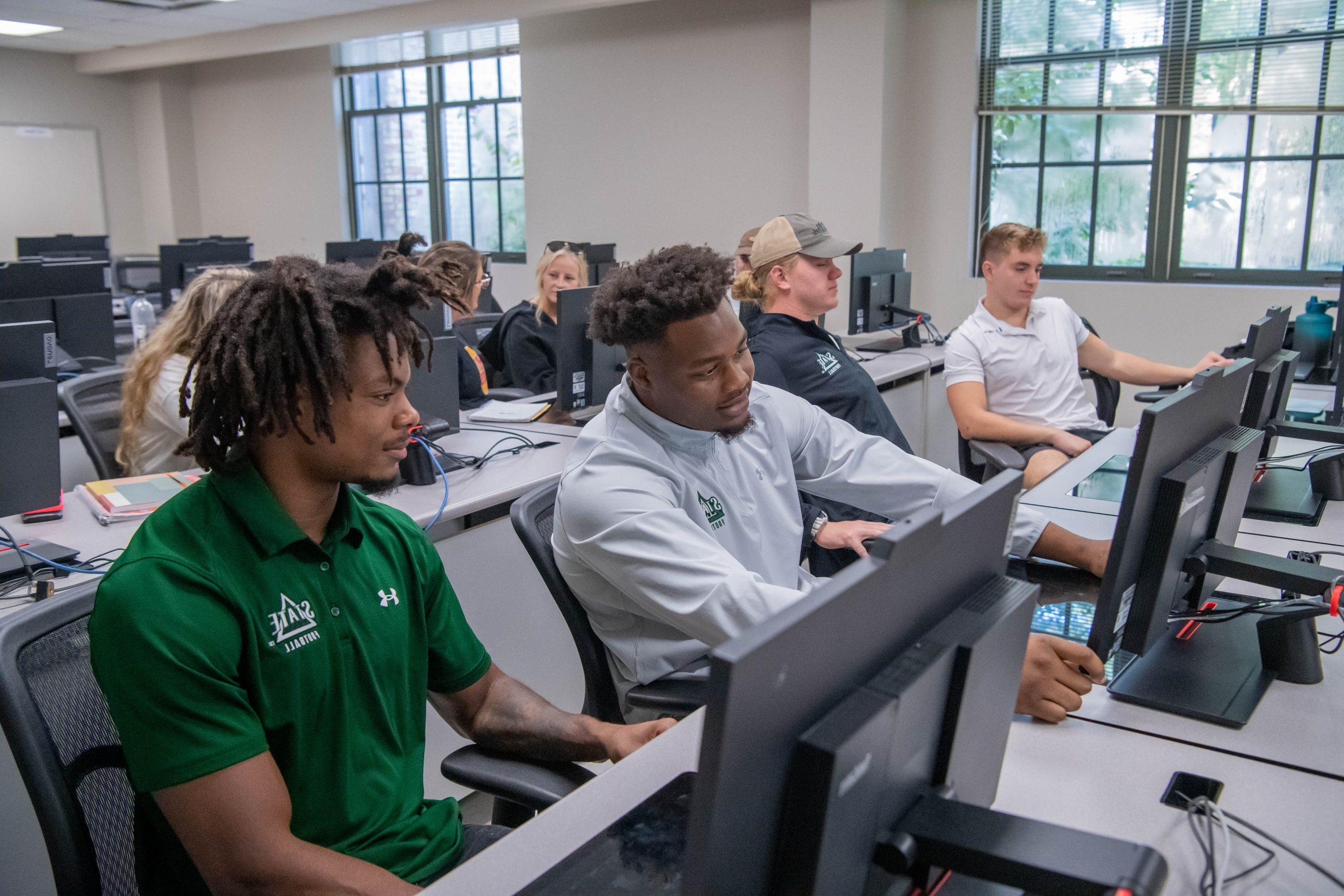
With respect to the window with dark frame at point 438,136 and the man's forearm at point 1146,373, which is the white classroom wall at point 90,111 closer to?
the window with dark frame at point 438,136

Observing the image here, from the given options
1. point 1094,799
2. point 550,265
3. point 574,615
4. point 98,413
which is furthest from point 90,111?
point 1094,799

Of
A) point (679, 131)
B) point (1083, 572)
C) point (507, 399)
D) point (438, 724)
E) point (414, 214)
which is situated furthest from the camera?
point (414, 214)

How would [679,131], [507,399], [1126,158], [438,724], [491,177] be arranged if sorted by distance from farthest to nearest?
[491,177] → [679,131] → [1126,158] → [507,399] → [438,724]

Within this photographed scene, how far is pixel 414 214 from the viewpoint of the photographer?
8383 mm

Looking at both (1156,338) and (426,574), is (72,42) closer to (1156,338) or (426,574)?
(1156,338)

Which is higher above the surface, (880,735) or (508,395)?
(880,735)

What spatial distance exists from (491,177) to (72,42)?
389 centimetres

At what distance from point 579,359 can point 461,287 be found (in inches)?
59.7

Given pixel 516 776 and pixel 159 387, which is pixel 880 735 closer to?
pixel 516 776

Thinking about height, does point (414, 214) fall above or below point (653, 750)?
Result: above

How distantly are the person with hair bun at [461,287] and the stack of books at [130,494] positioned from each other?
2.40 feet

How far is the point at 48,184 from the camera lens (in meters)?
9.16

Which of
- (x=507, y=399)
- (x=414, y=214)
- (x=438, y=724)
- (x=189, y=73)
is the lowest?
(x=438, y=724)

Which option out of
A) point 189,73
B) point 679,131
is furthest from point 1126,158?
point 189,73
